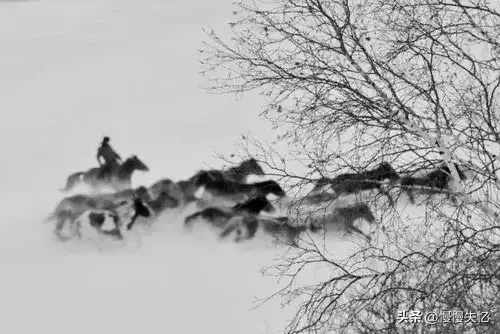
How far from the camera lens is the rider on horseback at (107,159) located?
11266mm

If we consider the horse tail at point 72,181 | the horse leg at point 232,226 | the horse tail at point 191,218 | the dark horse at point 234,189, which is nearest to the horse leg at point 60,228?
the horse tail at point 72,181

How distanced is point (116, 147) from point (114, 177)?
1723 millimetres

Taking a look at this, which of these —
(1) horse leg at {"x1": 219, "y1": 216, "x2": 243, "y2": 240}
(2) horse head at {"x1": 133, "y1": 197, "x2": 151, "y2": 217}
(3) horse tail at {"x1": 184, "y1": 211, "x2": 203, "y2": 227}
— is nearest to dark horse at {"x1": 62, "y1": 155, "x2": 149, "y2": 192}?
(2) horse head at {"x1": 133, "y1": 197, "x2": 151, "y2": 217}

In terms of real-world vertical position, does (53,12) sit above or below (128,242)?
above

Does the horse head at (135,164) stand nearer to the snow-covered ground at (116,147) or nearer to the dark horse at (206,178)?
the snow-covered ground at (116,147)

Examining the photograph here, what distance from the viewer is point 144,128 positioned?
13242mm

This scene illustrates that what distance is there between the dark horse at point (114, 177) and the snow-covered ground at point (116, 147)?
0.49 ft

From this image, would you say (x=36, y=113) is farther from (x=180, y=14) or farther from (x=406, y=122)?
(x=406, y=122)

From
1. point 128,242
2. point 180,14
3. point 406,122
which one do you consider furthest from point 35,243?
point 180,14

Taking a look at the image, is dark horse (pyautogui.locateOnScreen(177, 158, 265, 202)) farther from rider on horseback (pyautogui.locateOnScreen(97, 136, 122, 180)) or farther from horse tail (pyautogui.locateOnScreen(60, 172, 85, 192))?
horse tail (pyautogui.locateOnScreen(60, 172, 85, 192))

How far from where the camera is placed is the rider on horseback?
37.0ft

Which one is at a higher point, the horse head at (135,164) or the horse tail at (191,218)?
the horse head at (135,164)

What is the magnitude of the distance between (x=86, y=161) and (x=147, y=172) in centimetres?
110

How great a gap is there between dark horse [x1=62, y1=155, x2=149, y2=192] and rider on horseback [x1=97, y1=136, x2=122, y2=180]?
0.05 meters
